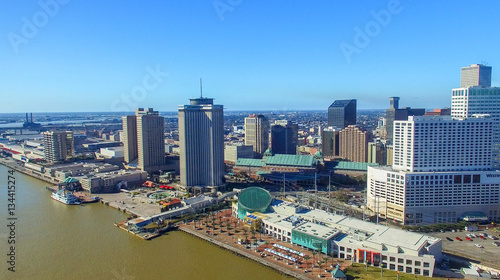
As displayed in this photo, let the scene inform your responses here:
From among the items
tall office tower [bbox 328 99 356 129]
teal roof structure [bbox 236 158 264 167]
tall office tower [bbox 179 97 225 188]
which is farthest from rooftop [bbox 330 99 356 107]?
tall office tower [bbox 179 97 225 188]

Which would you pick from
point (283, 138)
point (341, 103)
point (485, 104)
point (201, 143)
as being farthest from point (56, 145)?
point (341, 103)

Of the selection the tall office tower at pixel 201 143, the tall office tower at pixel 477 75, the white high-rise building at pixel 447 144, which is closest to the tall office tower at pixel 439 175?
the white high-rise building at pixel 447 144

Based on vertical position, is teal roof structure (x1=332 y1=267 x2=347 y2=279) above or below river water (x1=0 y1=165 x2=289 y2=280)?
above

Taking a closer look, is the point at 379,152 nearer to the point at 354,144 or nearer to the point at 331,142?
the point at 354,144

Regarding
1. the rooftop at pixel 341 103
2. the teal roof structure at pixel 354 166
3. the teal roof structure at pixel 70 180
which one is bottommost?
the teal roof structure at pixel 70 180

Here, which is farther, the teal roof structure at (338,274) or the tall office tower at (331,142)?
the tall office tower at (331,142)

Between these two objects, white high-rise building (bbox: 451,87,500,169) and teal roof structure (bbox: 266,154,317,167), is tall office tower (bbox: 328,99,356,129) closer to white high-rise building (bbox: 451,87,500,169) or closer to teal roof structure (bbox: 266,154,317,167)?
teal roof structure (bbox: 266,154,317,167)

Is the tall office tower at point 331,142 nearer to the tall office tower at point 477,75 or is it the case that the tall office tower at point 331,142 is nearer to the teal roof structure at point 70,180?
the tall office tower at point 477,75
